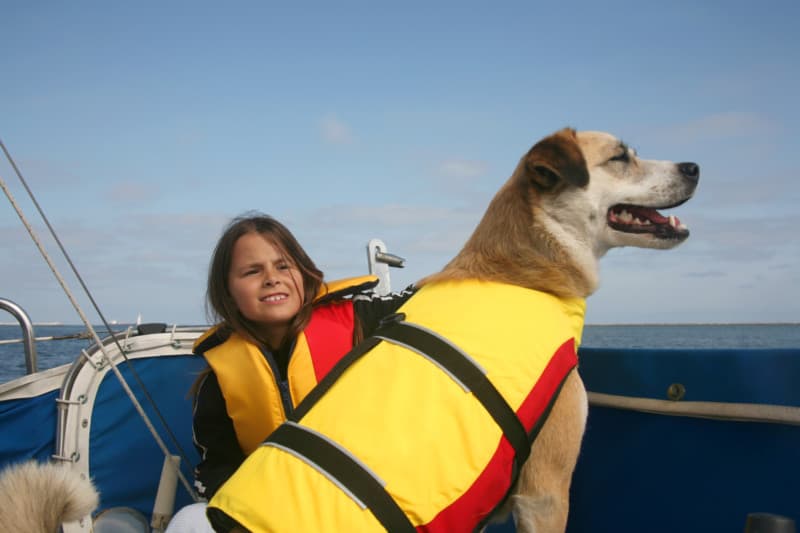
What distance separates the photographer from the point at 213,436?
266 centimetres

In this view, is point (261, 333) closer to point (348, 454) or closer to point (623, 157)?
point (348, 454)

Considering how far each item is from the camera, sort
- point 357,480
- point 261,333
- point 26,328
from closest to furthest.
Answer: point 357,480
point 261,333
point 26,328

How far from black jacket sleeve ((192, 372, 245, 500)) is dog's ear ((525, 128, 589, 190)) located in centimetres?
164

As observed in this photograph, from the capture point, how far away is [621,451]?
250 centimetres

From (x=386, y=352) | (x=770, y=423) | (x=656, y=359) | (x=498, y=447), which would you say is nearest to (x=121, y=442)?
(x=386, y=352)

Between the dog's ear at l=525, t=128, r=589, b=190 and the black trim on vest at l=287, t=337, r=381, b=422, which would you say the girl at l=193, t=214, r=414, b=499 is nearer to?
the black trim on vest at l=287, t=337, r=381, b=422

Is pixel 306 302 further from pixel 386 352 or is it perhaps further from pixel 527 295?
pixel 527 295

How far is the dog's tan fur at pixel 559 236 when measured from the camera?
2.18 m

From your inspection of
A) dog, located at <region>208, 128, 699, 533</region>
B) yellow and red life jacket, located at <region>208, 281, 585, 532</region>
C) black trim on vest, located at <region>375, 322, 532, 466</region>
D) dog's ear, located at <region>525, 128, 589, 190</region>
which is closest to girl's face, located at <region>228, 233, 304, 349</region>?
dog, located at <region>208, 128, 699, 533</region>

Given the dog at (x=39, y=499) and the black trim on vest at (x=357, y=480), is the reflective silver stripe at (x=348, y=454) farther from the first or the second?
the dog at (x=39, y=499)

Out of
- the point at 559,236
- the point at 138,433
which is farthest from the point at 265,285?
the point at 138,433

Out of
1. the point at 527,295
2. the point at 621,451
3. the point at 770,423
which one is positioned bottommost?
the point at 621,451

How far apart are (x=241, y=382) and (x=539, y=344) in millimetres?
1208

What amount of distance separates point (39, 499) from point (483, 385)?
1440mm
